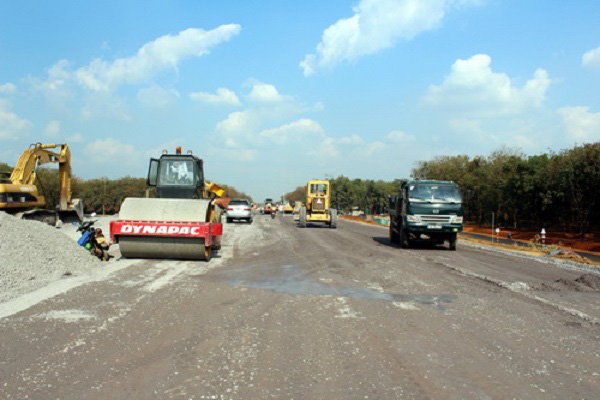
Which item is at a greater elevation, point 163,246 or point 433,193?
point 433,193

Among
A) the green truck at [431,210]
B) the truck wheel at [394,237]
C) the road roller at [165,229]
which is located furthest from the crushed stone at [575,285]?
the truck wheel at [394,237]

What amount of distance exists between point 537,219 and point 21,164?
1693 inches

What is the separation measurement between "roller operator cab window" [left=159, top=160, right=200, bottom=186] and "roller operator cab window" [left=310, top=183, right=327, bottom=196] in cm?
1673

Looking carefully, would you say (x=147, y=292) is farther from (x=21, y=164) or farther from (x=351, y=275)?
(x=21, y=164)

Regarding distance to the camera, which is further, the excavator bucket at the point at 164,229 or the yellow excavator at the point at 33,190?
the yellow excavator at the point at 33,190

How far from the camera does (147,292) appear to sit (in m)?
8.44

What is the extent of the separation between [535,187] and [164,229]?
127 feet

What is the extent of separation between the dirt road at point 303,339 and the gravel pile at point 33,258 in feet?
3.92

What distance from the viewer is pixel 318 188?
30891mm

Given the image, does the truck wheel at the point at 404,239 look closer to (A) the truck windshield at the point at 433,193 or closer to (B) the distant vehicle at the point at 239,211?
(A) the truck windshield at the point at 433,193

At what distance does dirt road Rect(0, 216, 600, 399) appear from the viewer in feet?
14.0

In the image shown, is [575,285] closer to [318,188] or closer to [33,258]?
[33,258]

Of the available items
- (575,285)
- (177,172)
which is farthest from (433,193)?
(177,172)

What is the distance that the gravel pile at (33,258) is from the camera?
902cm
